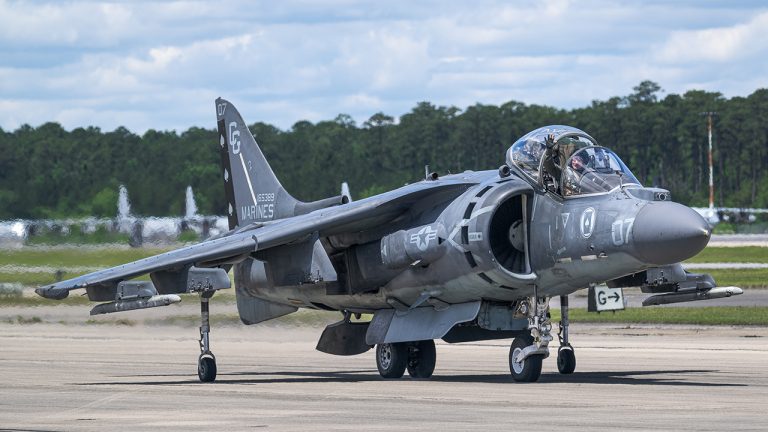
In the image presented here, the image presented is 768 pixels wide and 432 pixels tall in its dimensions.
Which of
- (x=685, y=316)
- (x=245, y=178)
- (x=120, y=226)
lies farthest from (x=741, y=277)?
(x=245, y=178)

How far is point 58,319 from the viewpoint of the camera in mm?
34031

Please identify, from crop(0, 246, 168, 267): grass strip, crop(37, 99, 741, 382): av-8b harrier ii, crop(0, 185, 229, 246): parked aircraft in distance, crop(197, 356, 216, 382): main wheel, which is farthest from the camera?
crop(0, 185, 229, 246): parked aircraft in distance

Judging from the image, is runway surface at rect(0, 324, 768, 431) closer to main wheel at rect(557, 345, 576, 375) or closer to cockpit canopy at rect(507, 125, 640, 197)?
main wheel at rect(557, 345, 576, 375)

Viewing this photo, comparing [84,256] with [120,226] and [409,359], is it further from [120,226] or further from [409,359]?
[409,359]

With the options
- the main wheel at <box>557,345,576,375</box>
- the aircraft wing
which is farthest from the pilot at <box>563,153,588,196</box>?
the main wheel at <box>557,345,576,375</box>

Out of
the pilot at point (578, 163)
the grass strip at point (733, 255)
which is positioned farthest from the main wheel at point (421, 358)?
the grass strip at point (733, 255)

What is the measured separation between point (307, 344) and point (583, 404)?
600 inches

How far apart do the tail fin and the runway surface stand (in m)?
2.48

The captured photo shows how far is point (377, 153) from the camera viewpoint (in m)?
87.3

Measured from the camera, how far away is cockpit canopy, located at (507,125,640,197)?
688 inches

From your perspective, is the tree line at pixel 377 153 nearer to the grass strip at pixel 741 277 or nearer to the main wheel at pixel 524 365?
the main wheel at pixel 524 365

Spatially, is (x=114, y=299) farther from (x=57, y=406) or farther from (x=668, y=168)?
(x=668, y=168)

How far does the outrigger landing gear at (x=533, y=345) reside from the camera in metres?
17.7

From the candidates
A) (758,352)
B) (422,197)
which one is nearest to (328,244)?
(422,197)
